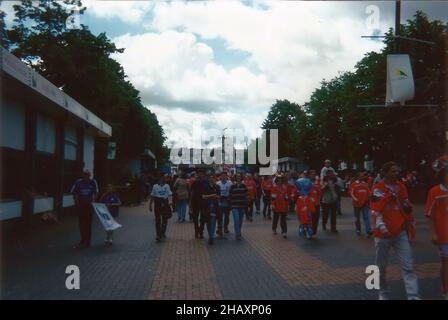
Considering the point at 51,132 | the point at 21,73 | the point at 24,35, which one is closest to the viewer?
the point at 21,73

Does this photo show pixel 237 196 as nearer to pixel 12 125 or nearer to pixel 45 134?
pixel 12 125

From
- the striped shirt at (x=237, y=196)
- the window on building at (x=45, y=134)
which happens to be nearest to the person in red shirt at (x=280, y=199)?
the striped shirt at (x=237, y=196)

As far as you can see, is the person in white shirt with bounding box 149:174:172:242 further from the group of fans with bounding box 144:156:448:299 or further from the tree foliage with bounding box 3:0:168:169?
the tree foliage with bounding box 3:0:168:169

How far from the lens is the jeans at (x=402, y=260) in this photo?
244 inches

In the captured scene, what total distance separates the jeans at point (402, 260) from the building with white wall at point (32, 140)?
26.4 ft

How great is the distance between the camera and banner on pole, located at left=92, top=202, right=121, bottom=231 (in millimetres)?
12031

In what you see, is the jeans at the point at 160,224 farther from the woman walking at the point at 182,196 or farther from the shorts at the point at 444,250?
the shorts at the point at 444,250

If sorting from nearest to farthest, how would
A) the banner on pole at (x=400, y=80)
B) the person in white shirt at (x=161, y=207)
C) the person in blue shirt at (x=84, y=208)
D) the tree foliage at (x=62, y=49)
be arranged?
1. the person in blue shirt at (x=84, y=208)
2. the person in white shirt at (x=161, y=207)
3. the banner on pole at (x=400, y=80)
4. the tree foliage at (x=62, y=49)

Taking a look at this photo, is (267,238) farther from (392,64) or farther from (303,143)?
(303,143)

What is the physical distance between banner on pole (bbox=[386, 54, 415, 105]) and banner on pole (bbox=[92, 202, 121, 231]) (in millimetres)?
9847

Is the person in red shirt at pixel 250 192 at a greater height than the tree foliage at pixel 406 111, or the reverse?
the tree foliage at pixel 406 111
